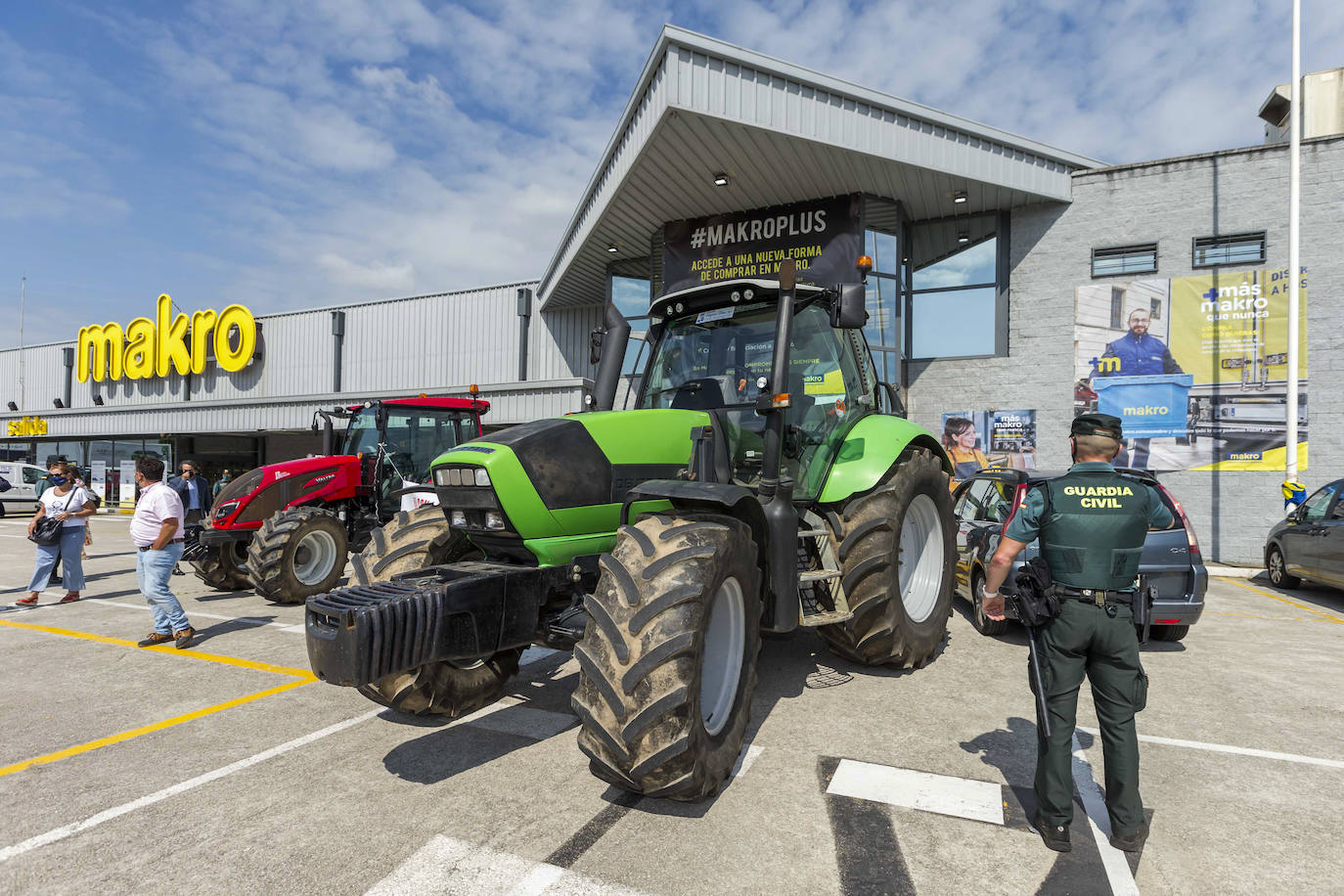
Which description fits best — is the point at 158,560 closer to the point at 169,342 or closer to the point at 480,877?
the point at 480,877

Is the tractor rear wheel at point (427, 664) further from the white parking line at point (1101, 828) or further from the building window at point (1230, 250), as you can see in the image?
the building window at point (1230, 250)

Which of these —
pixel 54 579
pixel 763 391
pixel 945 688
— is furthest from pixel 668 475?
pixel 54 579

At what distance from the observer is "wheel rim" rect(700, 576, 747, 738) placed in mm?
3396

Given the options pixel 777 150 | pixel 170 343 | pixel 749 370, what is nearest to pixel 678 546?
pixel 749 370

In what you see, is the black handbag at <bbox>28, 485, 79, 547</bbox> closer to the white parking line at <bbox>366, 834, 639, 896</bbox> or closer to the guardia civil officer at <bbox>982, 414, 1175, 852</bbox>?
the white parking line at <bbox>366, 834, 639, 896</bbox>

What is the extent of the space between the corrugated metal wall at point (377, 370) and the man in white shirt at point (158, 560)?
38.1 feet

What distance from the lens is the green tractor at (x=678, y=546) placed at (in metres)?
2.91

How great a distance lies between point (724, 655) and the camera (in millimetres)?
3555

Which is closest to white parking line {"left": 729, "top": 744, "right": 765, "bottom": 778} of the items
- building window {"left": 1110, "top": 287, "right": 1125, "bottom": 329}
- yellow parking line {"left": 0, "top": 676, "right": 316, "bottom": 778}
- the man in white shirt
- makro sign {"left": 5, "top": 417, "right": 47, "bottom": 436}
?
yellow parking line {"left": 0, "top": 676, "right": 316, "bottom": 778}

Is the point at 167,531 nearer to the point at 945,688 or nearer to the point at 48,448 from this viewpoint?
the point at 945,688

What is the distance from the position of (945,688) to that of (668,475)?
8.38ft

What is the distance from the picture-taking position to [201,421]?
24766 millimetres

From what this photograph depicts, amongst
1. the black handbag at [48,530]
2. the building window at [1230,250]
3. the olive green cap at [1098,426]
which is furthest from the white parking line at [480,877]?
the building window at [1230,250]

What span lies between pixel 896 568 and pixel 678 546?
2.22m
